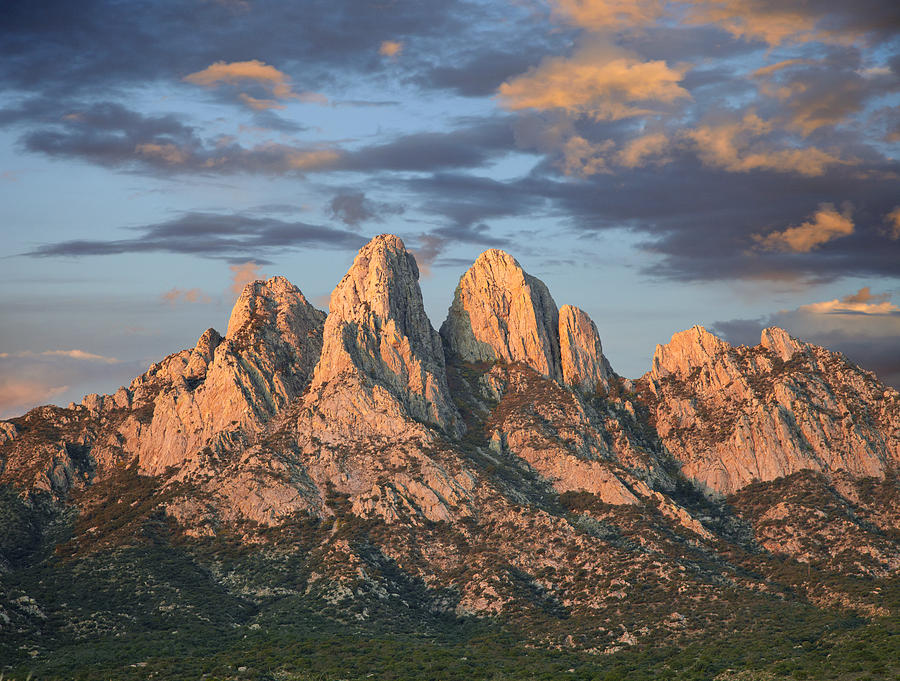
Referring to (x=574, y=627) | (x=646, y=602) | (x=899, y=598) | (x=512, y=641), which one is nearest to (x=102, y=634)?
(x=512, y=641)

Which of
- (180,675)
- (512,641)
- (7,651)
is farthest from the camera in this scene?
(512,641)

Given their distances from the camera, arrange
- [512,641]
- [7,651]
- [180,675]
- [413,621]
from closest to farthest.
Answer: [180,675] → [7,651] → [512,641] → [413,621]

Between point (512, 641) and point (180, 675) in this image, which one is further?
point (512, 641)

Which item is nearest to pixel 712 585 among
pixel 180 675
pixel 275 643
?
pixel 275 643

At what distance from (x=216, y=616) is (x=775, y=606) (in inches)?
3961

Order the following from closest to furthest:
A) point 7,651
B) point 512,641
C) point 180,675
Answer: point 180,675, point 7,651, point 512,641

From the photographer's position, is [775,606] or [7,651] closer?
[7,651]

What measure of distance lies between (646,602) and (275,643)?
6646 centimetres

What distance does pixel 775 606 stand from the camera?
186m

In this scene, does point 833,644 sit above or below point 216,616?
below

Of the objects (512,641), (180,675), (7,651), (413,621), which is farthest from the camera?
(413,621)

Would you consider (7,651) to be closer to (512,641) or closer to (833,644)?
(512,641)

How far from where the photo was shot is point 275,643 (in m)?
176

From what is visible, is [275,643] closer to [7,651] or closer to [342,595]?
[342,595]
